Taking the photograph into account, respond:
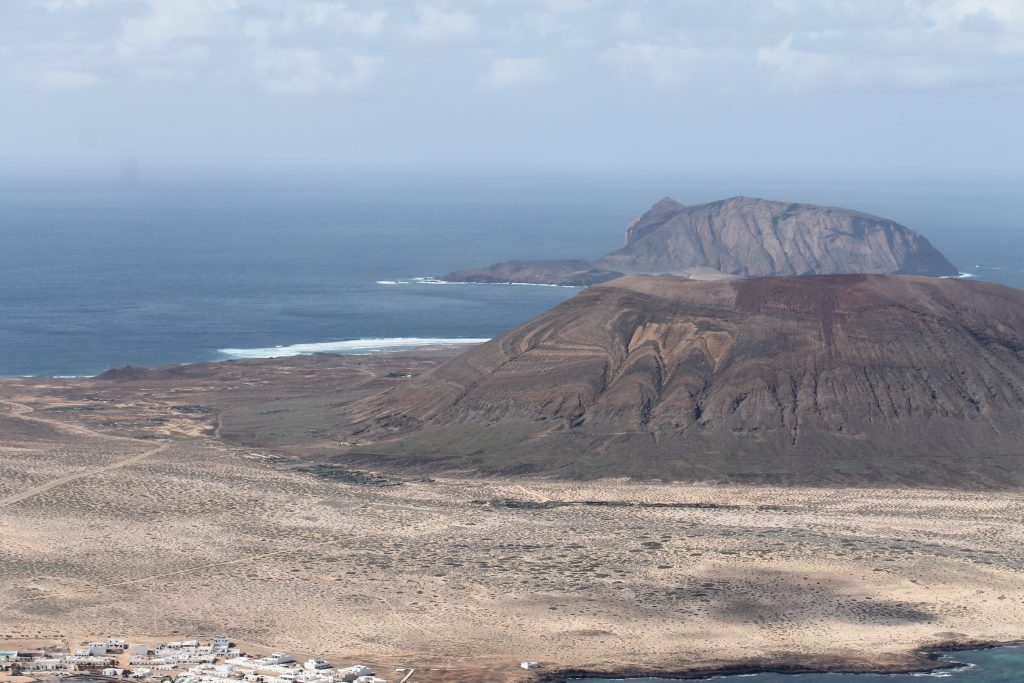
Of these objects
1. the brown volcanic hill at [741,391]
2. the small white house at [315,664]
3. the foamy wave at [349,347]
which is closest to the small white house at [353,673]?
the small white house at [315,664]

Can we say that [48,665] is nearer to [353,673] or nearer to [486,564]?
[353,673]

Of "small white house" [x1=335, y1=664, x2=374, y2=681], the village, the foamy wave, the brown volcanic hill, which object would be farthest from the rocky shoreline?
the foamy wave

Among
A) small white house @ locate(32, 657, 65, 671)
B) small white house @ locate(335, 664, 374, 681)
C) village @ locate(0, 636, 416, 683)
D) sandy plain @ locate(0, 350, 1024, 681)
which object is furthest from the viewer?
sandy plain @ locate(0, 350, 1024, 681)

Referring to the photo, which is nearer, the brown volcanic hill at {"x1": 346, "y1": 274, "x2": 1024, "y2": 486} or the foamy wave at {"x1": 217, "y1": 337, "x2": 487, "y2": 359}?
the brown volcanic hill at {"x1": 346, "y1": 274, "x2": 1024, "y2": 486}

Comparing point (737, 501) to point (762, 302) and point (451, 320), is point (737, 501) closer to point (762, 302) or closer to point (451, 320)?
point (762, 302)

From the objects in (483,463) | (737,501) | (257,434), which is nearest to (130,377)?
(257,434)

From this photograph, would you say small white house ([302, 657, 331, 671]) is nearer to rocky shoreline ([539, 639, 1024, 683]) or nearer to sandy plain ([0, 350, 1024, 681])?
sandy plain ([0, 350, 1024, 681])

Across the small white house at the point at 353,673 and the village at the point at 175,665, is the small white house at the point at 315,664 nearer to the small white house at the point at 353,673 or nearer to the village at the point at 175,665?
the village at the point at 175,665
